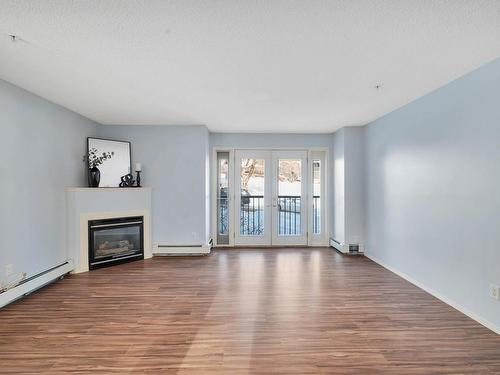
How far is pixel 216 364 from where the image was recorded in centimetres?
199

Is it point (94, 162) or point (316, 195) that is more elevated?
point (94, 162)

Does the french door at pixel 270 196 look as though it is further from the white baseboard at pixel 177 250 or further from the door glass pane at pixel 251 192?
the white baseboard at pixel 177 250

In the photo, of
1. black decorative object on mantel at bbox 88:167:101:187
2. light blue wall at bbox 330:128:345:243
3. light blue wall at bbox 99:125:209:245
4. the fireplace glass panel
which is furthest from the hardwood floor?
light blue wall at bbox 330:128:345:243

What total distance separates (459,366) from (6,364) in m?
3.22

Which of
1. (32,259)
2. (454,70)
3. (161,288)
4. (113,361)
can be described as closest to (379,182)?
(454,70)

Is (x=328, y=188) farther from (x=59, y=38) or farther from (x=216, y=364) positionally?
(x=59, y=38)

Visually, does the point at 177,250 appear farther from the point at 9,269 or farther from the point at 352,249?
the point at 352,249

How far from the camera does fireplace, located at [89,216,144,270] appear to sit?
427 centimetres

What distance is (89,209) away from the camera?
13.8ft

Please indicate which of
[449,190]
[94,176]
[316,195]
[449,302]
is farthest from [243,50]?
[316,195]

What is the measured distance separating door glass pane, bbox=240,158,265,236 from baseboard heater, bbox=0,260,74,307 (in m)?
3.08

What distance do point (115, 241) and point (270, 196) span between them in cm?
296

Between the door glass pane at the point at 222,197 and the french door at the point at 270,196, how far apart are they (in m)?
0.21

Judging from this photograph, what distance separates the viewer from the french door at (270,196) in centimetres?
572
